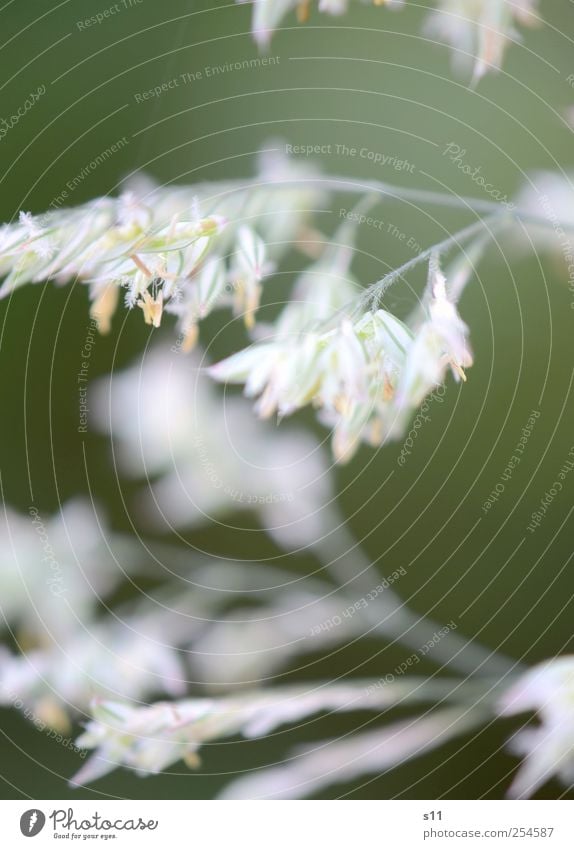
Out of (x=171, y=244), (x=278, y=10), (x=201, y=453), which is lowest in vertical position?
(x=201, y=453)

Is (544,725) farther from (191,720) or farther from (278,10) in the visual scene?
(278,10)

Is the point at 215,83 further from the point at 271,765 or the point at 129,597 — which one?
the point at 271,765

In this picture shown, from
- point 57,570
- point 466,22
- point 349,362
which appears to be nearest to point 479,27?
point 466,22

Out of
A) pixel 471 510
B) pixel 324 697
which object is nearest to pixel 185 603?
pixel 324 697

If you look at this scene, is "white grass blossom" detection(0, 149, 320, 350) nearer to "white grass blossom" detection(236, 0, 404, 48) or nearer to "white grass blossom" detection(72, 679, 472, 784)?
"white grass blossom" detection(236, 0, 404, 48)

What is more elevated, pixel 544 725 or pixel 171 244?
pixel 171 244

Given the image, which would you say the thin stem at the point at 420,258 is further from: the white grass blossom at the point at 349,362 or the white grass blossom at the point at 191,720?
the white grass blossom at the point at 191,720

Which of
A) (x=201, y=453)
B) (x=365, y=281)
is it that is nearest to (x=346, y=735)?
(x=201, y=453)
